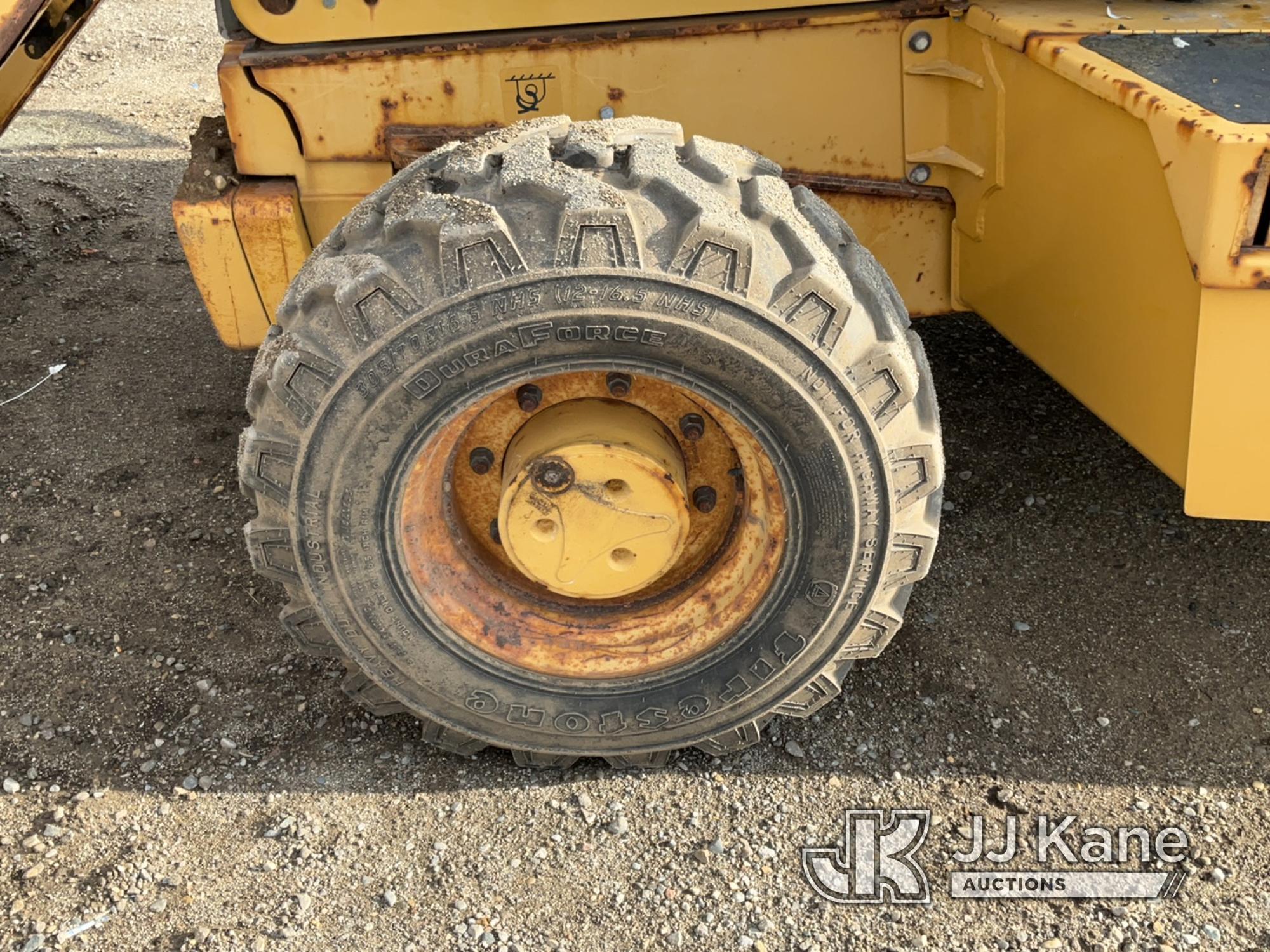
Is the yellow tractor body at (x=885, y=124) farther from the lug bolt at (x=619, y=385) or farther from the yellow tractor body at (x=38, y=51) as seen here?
the yellow tractor body at (x=38, y=51)

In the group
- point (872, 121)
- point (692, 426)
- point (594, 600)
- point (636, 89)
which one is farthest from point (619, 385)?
point (872, 121)

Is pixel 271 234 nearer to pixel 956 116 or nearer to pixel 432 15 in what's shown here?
pixel 432 15

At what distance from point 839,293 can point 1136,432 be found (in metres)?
0.74

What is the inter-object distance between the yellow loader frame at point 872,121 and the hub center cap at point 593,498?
32.6 inches

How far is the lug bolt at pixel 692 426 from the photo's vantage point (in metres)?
2.36

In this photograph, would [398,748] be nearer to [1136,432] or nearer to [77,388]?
[1136,432]

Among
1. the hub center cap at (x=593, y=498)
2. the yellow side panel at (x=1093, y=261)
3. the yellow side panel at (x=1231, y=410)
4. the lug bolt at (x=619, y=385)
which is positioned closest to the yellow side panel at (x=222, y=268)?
the hub center cap at (x=593, y=498)

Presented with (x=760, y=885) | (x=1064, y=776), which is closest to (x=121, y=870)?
(x=760, y=885)

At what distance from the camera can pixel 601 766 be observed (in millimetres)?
2588

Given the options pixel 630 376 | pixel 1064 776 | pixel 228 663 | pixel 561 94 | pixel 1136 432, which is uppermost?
pixel 561 94

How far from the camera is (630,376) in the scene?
233 cm

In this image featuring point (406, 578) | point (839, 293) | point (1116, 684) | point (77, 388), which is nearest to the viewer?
point (839, 293)

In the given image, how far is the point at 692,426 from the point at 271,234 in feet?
3.69

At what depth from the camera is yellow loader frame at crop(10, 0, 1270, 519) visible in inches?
88.9
